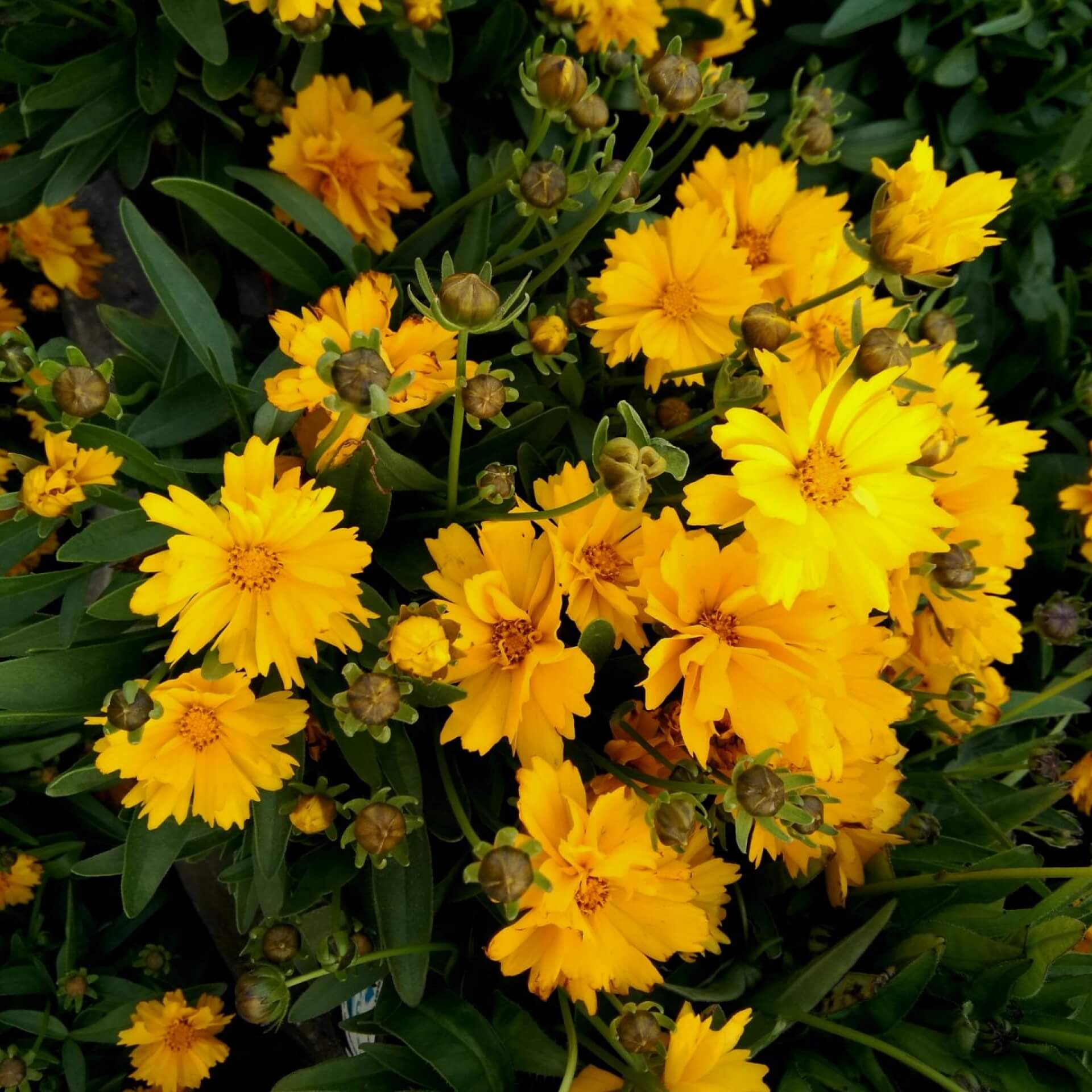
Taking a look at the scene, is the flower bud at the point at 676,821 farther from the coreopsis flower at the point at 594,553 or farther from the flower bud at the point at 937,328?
the flower bud at the point at 937,328

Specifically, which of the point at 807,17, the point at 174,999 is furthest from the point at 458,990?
the point at 807,17

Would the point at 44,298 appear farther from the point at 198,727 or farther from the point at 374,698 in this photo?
the point at 374,698

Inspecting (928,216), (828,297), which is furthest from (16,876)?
(928,216)

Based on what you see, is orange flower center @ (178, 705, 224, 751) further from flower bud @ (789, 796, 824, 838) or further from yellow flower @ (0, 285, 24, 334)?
yellow flower @ (0, 285, 24, 334)

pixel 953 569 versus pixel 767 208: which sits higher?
pixel 767 208

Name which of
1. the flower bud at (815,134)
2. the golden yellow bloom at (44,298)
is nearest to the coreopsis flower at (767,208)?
the flower bud at (815,134)

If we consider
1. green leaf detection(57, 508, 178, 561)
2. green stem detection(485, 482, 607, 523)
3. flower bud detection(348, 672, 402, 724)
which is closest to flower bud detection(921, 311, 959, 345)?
green stem detection(485, 482, 607, 523)

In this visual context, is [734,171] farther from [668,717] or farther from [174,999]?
[174,999]
